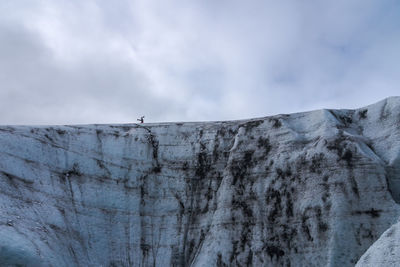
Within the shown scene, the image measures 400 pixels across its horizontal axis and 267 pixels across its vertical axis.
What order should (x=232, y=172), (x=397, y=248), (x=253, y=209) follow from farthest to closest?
(x=232, y=172) → (x=253, y=209) → (x=397, y=248)

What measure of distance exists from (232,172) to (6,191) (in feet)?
42.7

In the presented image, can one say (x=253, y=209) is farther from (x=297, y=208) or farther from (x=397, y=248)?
(x=397, y=248)

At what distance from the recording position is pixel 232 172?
32250mm

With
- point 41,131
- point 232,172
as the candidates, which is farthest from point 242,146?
point 41,131

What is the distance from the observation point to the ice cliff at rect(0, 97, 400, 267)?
2711 cm

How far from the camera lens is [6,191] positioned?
91.2ft

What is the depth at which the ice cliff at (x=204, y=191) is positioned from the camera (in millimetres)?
27109

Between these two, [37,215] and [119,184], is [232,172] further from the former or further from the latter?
[37,215]

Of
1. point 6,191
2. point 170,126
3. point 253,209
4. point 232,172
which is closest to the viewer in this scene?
point 6,191

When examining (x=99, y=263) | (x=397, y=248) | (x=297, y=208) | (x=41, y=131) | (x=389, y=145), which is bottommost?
(x=397, y=248)

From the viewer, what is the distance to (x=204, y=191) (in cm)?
3275

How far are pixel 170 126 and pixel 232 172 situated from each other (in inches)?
236

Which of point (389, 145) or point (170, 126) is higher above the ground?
point (170, 126)

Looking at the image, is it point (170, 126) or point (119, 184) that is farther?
point (170, 126)
